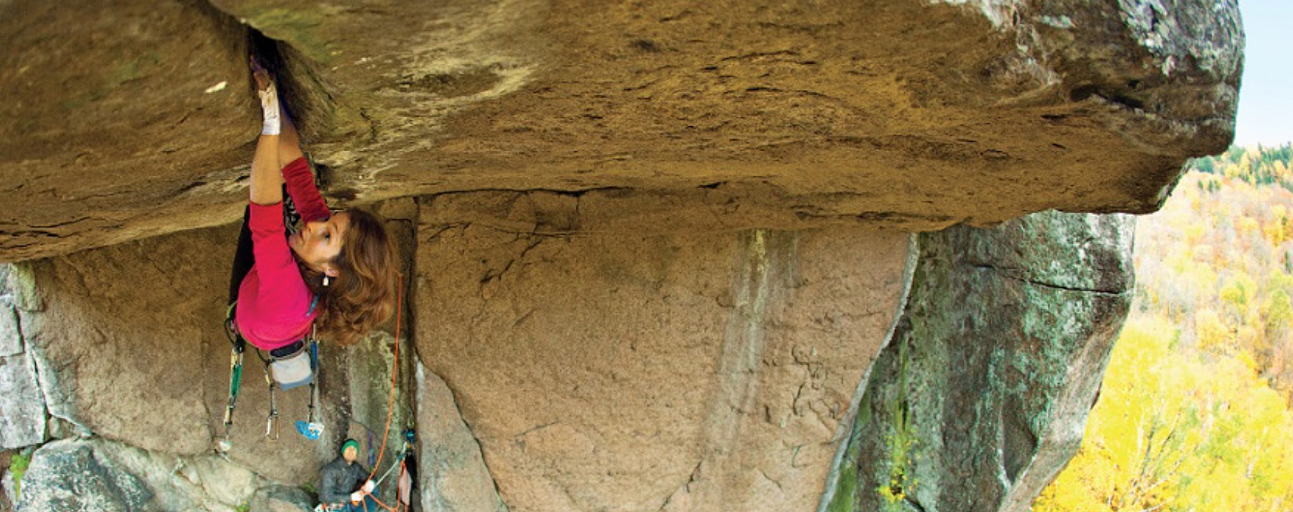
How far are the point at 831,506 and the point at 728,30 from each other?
3395 mm

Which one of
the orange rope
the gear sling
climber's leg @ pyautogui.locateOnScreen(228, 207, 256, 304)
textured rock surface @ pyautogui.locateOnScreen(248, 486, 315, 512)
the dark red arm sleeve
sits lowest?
textured rock surface @ pyautogui.locateOnScreen(248, 486, 315, 512)

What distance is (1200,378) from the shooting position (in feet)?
61.9

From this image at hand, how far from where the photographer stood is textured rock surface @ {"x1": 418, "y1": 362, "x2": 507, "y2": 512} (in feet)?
11.5

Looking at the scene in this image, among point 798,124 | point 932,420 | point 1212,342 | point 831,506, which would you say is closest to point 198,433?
point 798,124

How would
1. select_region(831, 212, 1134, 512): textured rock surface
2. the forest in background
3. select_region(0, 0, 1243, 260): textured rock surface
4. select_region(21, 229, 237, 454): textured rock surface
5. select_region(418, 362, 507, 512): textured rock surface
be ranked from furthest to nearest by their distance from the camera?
the forest in background < select_region(831, 212, 1134, 512): textured rock surface < select_region(418, 362, 507, 512): textured rock surface < select_region(21, 229, 237, 454): textured rock surface < select_region(0, 0, 1243, 260): textured rock surface

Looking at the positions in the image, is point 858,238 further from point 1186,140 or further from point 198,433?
point 198,433

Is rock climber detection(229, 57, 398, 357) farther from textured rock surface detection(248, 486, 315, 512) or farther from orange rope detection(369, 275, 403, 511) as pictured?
textured rock surface detection(248, 486, 315, 512)

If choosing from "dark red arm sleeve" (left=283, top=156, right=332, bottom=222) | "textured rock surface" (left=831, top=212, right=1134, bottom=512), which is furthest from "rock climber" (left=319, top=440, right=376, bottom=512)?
"textured rock surface" (left=831, top=212, right=1134, bottom=512)

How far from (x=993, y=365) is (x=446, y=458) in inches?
96.2

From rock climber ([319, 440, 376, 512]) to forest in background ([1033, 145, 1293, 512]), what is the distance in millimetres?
3232

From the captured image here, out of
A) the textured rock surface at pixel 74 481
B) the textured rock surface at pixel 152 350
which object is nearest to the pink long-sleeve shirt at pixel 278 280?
the textured rock surface at pixel 152 350

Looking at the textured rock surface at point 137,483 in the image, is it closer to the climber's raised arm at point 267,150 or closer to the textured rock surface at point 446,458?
the textured rock surface at point 446,458

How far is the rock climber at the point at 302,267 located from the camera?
202 centimetres

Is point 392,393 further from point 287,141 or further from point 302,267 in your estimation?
point 287,141
